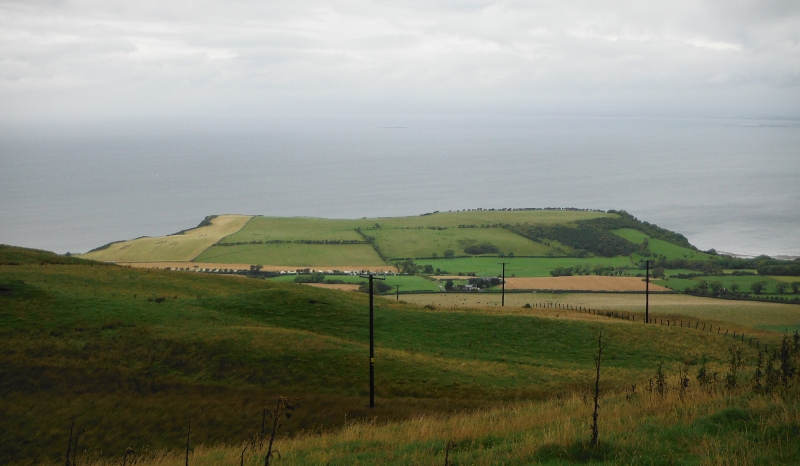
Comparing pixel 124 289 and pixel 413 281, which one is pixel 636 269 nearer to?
pixel 413 281

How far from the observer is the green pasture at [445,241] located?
3305 inches

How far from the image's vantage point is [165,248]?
8588 cm

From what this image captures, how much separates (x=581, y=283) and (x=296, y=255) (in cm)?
3568

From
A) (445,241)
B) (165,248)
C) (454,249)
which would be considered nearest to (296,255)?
(165,248)

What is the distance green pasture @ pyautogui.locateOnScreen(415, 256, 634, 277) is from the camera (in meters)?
71.6

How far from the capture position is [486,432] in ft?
37.5

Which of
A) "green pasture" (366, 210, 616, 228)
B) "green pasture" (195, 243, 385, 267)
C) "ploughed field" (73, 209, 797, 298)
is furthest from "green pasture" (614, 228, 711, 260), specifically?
"green pasture" (195, 243, 385, 267)

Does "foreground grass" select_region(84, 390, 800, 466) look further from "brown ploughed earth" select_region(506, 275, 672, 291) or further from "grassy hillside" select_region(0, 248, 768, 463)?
"brown ploughed earth" select_region(506, 275, 672, 291)

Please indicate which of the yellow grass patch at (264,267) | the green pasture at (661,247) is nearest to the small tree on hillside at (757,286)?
the green pasture at (661,247)

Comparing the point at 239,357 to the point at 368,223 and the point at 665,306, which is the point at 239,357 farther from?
the point at 368,223

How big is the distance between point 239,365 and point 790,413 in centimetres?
1953

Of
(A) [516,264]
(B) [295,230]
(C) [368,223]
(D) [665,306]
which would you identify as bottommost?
(D) [665,306]

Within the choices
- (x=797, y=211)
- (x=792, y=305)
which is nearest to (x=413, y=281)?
(x=792, y=305)

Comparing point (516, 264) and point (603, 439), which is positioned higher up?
point (516, 264)
